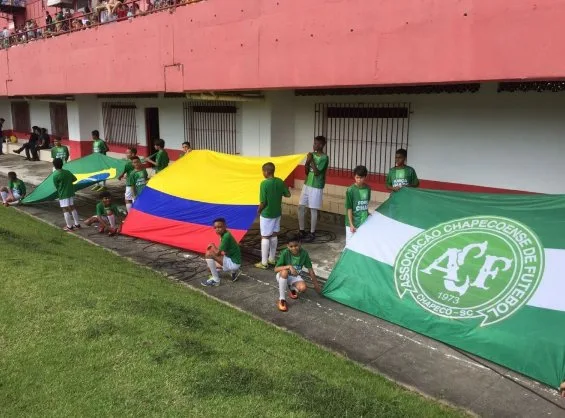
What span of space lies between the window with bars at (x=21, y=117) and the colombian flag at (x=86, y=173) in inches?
579

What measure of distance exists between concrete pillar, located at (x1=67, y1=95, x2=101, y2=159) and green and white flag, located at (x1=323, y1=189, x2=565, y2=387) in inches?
555

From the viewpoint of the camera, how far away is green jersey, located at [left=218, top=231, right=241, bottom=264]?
21.3 ft

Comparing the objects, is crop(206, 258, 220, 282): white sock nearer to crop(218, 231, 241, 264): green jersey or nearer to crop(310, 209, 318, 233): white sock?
crop(218, 231, 241, 264): green jersey

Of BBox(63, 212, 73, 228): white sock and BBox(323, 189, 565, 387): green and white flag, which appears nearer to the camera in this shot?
BBox(323, 189, 565, 387): green and white flag

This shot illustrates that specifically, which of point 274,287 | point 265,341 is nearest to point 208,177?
point 274,287

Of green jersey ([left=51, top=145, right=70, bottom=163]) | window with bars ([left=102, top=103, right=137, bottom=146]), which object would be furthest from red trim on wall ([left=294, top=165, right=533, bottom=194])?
window with bars ([left=102, top=103, right=137, bottom=146])

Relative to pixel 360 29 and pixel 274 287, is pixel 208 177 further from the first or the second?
pixel 360 29

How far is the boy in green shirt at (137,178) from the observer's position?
9.45 meters

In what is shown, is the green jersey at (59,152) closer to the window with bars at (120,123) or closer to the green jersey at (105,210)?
the window with bars at (120,123)

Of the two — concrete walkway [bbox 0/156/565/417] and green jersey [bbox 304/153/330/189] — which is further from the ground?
green jersey [bbox 304/153/330/189]

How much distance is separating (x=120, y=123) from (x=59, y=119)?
505 cm

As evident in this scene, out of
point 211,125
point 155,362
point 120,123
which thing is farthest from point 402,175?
point 120,123

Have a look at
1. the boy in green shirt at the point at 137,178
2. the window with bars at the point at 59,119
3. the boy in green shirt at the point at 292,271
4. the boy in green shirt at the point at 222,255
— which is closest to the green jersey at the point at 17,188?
the boy in green shirt at the point at 137,178

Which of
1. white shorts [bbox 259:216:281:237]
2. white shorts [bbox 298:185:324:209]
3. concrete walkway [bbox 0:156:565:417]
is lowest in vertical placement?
concrete walkway [bbox 0:156:565:417]
